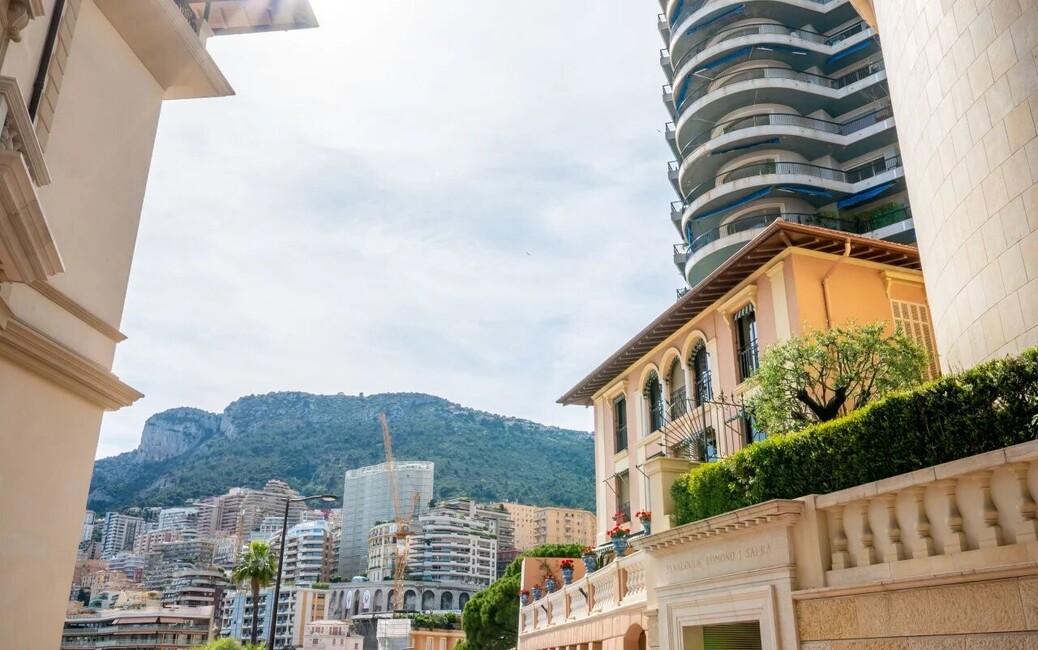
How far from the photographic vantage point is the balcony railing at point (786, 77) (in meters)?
50.0

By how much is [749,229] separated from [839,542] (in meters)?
41.0

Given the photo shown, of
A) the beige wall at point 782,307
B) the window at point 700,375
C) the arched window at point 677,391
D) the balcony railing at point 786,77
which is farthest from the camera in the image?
the balcony railing at point 786,77

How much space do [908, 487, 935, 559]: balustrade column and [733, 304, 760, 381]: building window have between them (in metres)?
13.2

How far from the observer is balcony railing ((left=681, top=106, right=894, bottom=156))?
1934 inches

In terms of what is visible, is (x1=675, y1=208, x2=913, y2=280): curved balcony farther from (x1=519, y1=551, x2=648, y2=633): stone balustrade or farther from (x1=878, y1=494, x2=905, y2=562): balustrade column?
(x1=878, y1=494, x2=905, y2=562): balustrade column

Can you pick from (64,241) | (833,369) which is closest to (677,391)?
(833,369)

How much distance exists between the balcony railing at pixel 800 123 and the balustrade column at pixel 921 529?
143 ft

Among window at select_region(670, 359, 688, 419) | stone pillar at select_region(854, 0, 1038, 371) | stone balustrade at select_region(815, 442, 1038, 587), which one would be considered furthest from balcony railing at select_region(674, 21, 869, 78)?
stone balustrade at select_region(815, 442, 1038, 587)

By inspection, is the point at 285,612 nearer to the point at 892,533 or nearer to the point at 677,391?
the point at 677,391

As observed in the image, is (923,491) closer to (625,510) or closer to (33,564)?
(33,564)

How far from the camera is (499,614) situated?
138ft

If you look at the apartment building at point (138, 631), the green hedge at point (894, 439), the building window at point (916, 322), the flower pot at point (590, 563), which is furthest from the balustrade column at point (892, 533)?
the apartment building at point (138, 631)

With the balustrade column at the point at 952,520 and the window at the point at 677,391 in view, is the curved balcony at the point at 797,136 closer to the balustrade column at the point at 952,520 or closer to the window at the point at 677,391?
the window at the point at 677,391

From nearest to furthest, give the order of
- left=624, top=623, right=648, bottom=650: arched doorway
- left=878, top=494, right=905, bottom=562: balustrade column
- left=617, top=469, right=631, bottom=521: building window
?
left=878, top=494, right=905, bottom=562: balustrade column
left=624, top=623, right=648, bottom=650: arched doorway
left=617, top=469, right=631, bottom=521: building window
